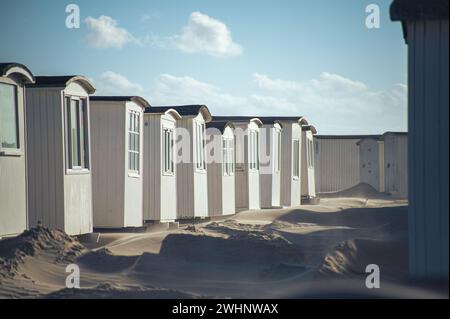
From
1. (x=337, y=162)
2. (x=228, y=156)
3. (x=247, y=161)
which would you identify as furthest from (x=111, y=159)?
(x=337, y=162)

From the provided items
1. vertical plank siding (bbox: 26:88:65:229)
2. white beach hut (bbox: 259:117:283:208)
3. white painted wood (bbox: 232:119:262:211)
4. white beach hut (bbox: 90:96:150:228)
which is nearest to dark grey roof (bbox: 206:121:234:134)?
white painted wood (bbox: 232:119:262:211)

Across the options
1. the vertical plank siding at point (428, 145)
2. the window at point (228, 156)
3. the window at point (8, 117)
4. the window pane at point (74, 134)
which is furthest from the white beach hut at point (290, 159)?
the vertical plank siding at point (428, 145)

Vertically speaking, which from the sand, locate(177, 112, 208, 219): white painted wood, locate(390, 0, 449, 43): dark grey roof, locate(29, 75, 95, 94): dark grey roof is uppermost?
locate(390, 0, 449, 43): dark grey roof

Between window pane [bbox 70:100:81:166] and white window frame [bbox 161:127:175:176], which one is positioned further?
white window frame [bbox 161:127:175:176]

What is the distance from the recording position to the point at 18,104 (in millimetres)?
14609

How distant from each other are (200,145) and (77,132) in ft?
25.3

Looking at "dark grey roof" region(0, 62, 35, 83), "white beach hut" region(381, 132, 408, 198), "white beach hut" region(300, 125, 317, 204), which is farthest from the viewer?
"white beach hut" region(381, 132, 408, 198)

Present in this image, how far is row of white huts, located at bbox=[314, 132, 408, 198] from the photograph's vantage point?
4150cm

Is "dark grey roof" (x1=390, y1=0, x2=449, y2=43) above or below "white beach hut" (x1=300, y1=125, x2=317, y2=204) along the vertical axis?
above

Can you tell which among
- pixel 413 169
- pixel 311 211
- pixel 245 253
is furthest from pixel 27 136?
pixel 311 211

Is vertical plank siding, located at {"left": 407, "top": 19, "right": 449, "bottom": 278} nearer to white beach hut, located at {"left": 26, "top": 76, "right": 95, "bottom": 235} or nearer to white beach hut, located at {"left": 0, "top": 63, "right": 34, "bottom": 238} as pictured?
white beach hut, located at {"left": 0, "top": 63, "right": 34, "bottom": 238}

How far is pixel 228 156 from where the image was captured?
25.9 metres

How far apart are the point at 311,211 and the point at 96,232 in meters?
10.3
